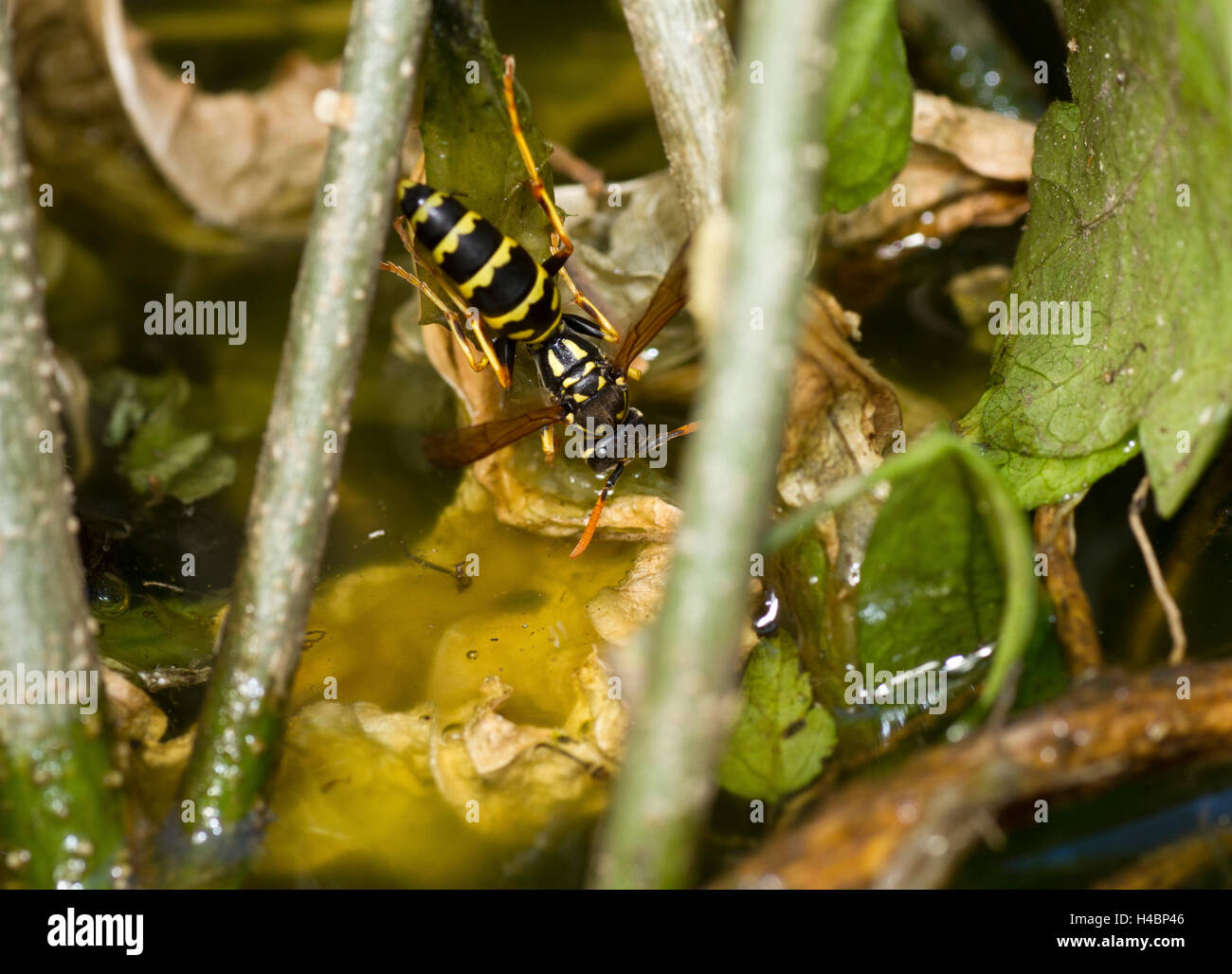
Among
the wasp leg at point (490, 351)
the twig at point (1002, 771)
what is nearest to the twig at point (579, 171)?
the wasp leg at point (490, 351)

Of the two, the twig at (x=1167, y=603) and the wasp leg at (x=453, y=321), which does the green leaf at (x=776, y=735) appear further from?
the wasp leg at (x=453, y=321)

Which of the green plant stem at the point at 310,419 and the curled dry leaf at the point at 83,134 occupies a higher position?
the curled dry leaf at the point at 83,134

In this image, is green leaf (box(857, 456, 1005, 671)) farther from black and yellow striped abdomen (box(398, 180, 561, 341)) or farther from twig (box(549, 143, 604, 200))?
twig (box(549, 143, 604, 200))

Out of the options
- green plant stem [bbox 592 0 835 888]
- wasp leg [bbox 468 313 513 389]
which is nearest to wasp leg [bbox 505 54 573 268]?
wasp leg [bbox 468 313 513 389]

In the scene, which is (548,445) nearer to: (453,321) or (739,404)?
(453,321)

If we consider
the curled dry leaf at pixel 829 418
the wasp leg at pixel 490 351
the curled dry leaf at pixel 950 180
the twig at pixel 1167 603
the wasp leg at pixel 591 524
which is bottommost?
the twig at pixel 1167 603

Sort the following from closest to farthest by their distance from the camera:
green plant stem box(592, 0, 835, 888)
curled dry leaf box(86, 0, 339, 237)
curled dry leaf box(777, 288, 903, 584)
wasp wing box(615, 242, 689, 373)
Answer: green plant stem box(592, 0, 835, 888), curled dry leaf box(777, 288, 903, 584), wasp wing box(615, 242, 689, 373), curled dry leaf box(86, 0, 339, 237)

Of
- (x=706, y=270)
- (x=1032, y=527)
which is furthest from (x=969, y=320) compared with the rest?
(x=706, y=270)
